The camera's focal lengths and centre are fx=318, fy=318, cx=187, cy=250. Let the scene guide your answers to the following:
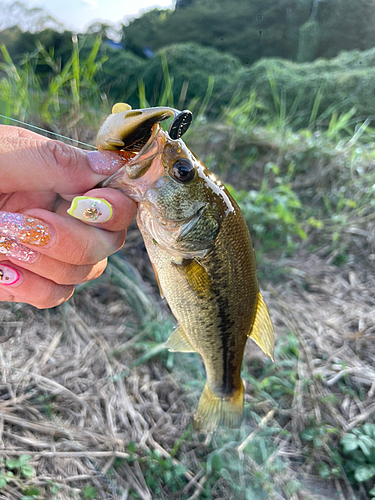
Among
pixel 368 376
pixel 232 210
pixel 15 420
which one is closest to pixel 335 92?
pixel 368 376

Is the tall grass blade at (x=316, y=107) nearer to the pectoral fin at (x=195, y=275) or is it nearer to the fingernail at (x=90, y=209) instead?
the pectoral fin at (x=195, y=275)

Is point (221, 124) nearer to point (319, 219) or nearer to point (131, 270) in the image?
point (319, 219)

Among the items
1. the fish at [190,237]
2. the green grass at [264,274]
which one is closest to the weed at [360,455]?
the green grass at [264,274]

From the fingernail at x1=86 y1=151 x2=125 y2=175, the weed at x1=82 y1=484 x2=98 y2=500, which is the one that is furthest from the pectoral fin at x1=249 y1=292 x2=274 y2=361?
the weed at x1=82 y1=484 x2=98 y2=500

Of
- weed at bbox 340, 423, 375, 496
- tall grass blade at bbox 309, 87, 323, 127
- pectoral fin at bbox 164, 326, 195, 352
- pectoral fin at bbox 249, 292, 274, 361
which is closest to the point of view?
pectoral fin at bbox 249, 292, 274, 361

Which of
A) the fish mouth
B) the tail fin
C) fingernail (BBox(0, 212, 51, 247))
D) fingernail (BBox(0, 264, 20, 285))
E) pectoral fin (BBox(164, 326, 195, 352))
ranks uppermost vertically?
the fish mouth

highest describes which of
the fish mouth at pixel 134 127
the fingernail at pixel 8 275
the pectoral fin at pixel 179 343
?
the fish mouth at pixel 134 127

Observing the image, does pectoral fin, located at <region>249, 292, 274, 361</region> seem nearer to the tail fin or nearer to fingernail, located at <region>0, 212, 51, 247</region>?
the tail fin
